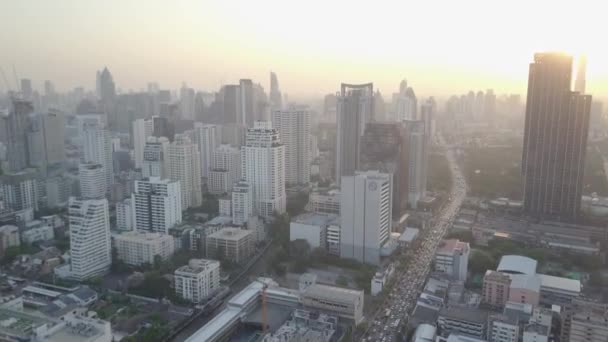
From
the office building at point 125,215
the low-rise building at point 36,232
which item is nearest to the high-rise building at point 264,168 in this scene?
the office building at point 125,215

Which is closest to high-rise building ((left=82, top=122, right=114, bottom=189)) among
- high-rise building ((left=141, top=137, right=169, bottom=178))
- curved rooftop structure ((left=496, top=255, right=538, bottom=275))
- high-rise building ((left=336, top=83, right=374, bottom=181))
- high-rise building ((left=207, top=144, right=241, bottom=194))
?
high-rise building ((left=141, top=137, right=169, bottom=178))

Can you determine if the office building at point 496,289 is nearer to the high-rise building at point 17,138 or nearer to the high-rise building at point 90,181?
the high-rise building at point 90,181

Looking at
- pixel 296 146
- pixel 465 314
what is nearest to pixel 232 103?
pixel 296 146

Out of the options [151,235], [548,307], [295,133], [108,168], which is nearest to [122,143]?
[108,168]

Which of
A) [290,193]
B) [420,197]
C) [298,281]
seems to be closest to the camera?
[298,281]

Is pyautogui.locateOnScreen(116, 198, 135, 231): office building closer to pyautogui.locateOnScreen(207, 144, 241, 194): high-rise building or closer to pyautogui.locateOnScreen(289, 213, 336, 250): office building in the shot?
pyautogui.locateOnScreen(289, 213, 336, 250): office building

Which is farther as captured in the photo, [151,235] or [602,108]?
[602,108]

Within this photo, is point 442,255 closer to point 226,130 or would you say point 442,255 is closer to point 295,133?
point 295,133
